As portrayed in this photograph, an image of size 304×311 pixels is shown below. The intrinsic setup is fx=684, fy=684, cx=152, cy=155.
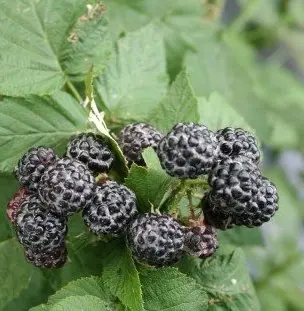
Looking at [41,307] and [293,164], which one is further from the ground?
[41,307]

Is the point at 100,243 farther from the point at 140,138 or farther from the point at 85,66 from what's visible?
the point at 85,66

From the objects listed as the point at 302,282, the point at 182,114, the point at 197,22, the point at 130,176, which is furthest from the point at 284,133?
the point at 130,176

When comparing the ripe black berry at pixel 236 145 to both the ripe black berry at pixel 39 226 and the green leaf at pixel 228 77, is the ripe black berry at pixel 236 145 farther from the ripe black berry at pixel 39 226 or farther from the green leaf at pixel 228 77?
the green leaf at pixel 228 77

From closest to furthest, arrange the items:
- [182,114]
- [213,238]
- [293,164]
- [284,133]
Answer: [213,238] < [182,114] < [284,133] < [293,164]

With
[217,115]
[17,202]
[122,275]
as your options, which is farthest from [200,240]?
[217,115]

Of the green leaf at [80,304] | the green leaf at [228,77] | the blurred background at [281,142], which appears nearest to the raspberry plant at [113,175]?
the green leaf at [80,304]
